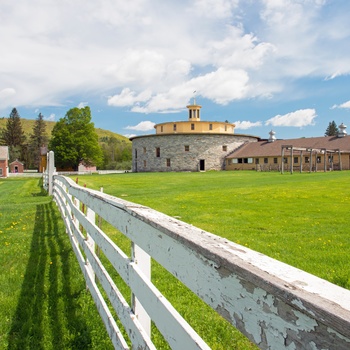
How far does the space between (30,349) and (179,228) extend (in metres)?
2.35

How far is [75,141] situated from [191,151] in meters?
20.5

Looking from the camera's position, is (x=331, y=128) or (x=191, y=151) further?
(x=331, y=128)

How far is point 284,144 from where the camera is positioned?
54.2 meters

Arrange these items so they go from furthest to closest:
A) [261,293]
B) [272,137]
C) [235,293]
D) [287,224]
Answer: [272,137]
[287,224]
[235,293]
[261,293]

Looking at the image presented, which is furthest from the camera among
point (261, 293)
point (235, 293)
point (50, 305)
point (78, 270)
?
point (78, 270)

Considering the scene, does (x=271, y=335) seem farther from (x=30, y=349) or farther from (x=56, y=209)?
(x=56, y=209)

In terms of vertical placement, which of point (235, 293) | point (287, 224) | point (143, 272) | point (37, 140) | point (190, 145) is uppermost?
point (37, 140)

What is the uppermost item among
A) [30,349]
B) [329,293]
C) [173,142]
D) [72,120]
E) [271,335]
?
[72,120]

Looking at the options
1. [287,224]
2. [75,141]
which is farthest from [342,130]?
[287,224]

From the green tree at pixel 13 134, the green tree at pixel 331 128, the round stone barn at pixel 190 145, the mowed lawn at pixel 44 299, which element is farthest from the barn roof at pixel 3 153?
the green tree at pixel 331 128

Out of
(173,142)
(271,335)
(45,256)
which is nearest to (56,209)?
(45,256)

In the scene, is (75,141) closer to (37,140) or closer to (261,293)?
(37,140)

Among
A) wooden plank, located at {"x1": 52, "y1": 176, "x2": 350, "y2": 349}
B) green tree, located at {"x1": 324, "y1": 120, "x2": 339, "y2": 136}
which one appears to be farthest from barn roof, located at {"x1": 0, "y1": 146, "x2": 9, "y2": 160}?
green tree, located at {"x1": 324, "y1": 120, "x2": 339, "y2": 136}

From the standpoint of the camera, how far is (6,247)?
6.72 meters
